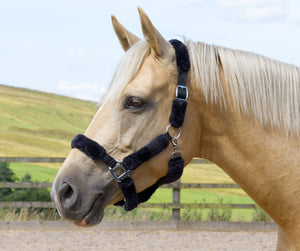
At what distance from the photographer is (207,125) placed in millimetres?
2205

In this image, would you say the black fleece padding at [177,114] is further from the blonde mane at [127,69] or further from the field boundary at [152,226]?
the field boundary at [152,226]

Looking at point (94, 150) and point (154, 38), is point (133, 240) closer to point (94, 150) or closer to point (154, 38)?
point (94, 150)

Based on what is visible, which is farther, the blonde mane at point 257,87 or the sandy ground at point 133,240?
the sandy ground at point 133,240

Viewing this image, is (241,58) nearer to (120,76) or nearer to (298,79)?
(298,79)

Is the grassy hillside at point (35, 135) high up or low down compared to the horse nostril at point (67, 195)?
down

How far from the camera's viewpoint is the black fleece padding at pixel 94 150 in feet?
6.68

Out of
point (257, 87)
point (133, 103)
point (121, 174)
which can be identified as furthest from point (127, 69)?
point (257, 87)

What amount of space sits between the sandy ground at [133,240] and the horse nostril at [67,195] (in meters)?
5.42

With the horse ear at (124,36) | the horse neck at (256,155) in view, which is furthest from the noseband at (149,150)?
the horse ear at (124,36)

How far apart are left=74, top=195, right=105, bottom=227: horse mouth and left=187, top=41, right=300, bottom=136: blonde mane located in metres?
0.78

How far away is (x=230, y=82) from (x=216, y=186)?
7180 mm

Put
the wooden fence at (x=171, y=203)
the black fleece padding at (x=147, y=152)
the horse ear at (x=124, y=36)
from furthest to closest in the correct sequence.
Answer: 1. the wooden fence at (x=171, y=203)
2. the horse ear at (x=124, y=36)
3. the black fleece padding at (x=147, y=152)

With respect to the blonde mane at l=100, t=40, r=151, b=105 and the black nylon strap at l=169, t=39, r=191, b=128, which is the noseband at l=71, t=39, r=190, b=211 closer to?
the black nylon strap at l=169, t=39, r=191, b=128

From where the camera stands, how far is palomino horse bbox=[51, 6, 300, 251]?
6.79 ft
